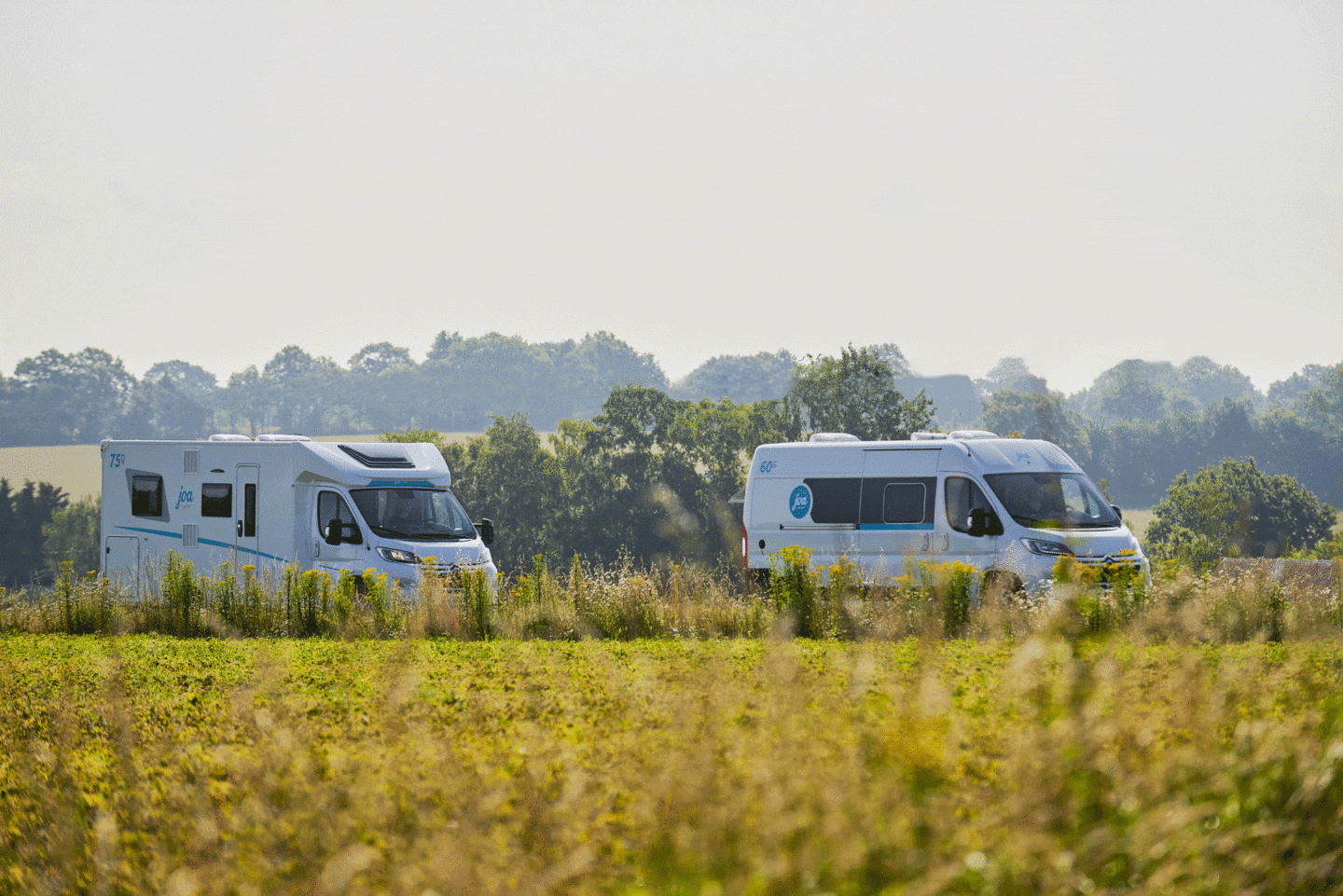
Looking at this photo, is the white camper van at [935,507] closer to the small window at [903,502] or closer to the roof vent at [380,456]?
the small window at [903,502]

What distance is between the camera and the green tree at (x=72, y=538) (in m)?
65.8

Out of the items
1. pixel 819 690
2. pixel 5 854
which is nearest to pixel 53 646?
pixel 5 854

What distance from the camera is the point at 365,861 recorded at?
141 inches

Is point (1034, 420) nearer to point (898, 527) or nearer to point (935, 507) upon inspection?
point (898, 527)

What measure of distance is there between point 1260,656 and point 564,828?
5855 mm

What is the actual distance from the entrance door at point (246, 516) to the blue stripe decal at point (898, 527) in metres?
8.84

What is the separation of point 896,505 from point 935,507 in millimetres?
588

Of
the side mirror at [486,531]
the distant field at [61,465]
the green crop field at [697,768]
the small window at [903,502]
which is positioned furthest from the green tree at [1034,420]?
the green crop field at [697,768]

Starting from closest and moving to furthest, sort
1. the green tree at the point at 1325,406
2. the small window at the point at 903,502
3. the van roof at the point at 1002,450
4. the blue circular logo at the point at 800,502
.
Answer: the van roof at the point at 1002,450 → the small window at the point at 903,502 → the blue circular logo at the point at 800,502 → the green tree at the point at 1325,406

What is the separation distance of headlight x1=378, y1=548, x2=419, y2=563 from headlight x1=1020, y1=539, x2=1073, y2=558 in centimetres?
817

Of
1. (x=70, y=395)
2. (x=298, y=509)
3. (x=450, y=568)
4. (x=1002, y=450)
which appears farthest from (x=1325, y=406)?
(x=70, y=395)

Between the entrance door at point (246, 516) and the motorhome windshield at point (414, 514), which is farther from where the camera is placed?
the entrance door at point (246, 516)

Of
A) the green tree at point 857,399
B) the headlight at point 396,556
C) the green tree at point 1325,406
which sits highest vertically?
the green tree at point 1325,406

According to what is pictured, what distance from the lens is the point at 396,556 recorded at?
14.8 meters
